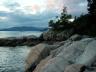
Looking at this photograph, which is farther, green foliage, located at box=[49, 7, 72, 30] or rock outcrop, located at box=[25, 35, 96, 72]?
green foliage, located at box=[49, 7, 72, 30]

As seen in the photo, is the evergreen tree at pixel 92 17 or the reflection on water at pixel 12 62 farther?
the evergreen tree at pixel 92 17

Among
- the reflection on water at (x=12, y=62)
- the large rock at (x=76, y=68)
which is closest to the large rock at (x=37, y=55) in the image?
the large rock at (x=76, y=68)

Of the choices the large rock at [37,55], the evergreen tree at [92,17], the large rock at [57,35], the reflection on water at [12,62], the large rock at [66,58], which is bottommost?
the large rock at [57,35]

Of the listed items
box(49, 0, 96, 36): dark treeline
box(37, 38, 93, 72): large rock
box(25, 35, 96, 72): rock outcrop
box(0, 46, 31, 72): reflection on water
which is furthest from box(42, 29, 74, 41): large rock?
box(25, 35, 96, 72): rock outcrop

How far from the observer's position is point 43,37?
401 feet

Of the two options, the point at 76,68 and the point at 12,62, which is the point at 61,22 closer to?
the point at 12,62

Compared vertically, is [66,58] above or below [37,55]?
above

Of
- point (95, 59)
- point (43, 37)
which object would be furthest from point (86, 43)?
point (43, 37)

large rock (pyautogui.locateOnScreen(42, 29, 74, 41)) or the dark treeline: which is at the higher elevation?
the dark treeline

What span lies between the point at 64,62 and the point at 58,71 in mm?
928

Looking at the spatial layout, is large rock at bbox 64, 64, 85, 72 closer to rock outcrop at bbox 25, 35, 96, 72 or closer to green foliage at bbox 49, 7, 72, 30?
rock outcrop at bbox 25, 35, 96, 72

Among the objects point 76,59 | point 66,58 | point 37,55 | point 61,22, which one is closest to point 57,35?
point 61,22

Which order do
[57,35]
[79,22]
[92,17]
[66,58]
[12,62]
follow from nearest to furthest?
[66,58] < [12,62] < [92,17] < [79,22] < [57,35]

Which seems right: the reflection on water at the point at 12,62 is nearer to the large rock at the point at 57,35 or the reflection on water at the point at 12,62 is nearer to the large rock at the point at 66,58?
the large rock at the point at 66,58
